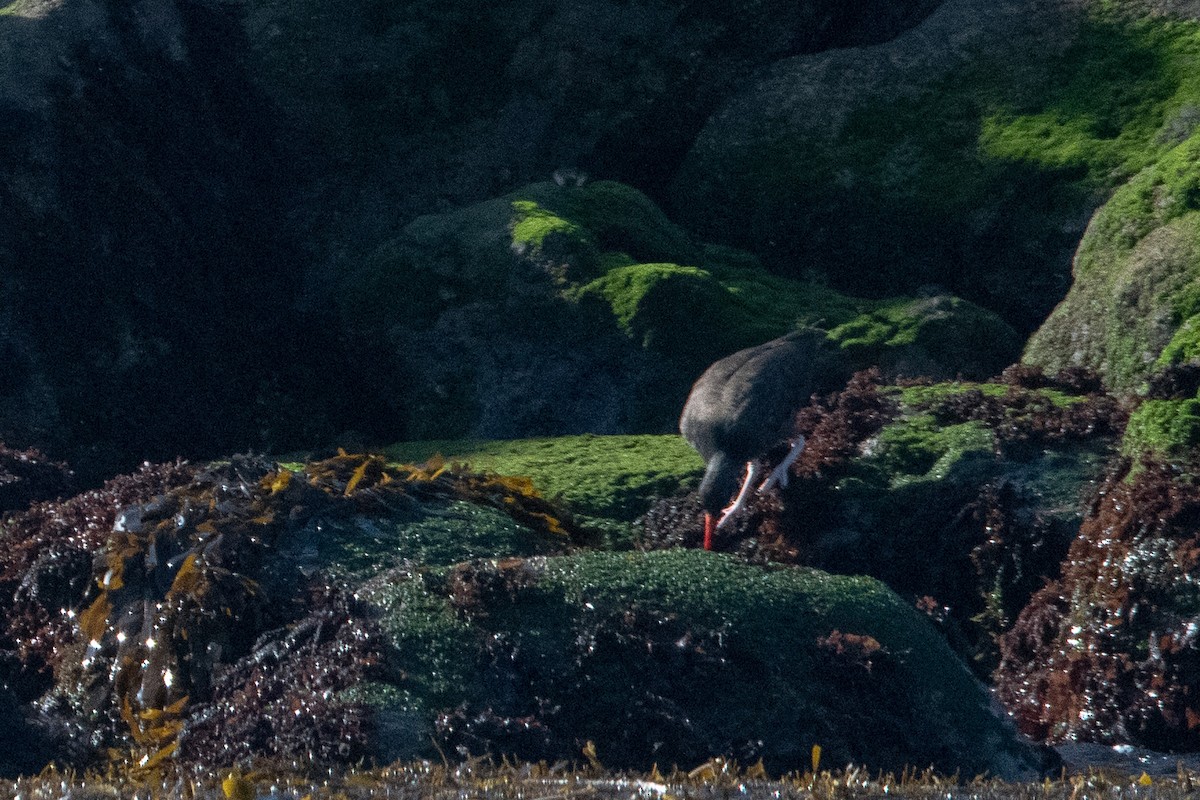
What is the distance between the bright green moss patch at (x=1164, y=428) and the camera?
630 cm

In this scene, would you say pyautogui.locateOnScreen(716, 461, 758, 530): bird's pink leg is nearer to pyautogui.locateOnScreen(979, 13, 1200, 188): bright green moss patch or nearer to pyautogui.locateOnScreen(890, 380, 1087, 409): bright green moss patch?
pyautogui.locateOnScreen(890, 380, 1087, 409): bright green moss patch

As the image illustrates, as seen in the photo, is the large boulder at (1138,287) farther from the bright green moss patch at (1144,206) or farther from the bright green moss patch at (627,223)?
the bright green moss patch at (627,223)

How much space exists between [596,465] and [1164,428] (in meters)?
2.83

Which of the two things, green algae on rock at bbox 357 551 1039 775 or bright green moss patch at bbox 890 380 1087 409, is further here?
bright green moss patch at bbox 890 380 1087 409

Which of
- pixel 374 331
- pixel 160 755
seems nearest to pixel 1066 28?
pixel 374 331

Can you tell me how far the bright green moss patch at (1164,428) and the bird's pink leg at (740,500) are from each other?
1735 millimetres

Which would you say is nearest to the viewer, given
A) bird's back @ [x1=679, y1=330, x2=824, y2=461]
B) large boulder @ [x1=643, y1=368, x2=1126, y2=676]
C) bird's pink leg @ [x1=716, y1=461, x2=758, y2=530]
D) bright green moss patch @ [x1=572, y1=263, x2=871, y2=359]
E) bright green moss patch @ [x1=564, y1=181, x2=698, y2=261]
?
large boulder @ [x1=643, y1=368, x2=1126, y2=676]

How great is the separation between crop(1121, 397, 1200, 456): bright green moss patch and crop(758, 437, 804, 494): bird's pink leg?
153 centimetres

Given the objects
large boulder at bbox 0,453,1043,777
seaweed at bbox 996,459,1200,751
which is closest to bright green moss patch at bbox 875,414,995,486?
seaweed at bbox 996,459,1200,751

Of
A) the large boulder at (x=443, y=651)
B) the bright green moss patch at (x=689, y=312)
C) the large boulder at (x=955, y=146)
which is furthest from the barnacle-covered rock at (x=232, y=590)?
the large boulder at (x=955, y=146)

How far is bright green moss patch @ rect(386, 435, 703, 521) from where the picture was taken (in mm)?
7344

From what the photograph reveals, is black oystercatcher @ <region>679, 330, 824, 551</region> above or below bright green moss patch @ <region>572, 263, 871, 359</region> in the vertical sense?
below

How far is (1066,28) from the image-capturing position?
11883 millimetres

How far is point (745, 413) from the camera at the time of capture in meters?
7.26
